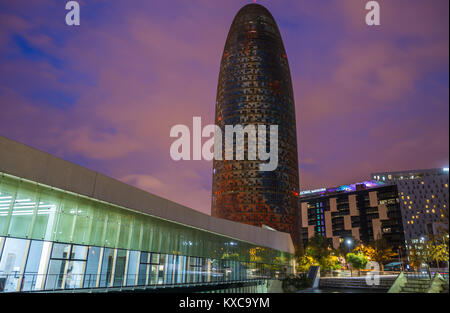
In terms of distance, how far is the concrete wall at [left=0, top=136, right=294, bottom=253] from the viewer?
53.1 ft

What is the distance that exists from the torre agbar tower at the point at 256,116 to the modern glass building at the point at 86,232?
5805 cm

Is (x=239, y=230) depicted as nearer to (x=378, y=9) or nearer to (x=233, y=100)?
(x=378, y=9)

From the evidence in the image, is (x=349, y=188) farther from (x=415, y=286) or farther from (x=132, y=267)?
(x=132, y=267)

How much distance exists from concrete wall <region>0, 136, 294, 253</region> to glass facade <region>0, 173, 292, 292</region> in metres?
0.69

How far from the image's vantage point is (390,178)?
194000 millimetres

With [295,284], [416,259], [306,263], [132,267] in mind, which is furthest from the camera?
[306,263]

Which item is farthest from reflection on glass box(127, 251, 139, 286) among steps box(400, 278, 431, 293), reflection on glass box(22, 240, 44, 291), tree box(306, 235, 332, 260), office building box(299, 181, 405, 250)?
office building box(299, 181, 405, 250)

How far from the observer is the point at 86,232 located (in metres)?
20.6

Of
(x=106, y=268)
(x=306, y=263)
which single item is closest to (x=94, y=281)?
(x=106, y=268)

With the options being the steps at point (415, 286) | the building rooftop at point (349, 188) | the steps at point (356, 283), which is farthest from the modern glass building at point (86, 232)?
the building rooftop at point (349, 188)

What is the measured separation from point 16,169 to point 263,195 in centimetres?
7775

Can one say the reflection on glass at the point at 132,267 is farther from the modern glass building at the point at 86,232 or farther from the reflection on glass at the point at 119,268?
the reflection on glass at the point at 119,268

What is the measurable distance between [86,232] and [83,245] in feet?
2.68
